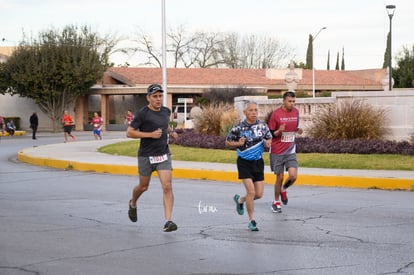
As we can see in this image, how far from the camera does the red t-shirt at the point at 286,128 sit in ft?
39.3

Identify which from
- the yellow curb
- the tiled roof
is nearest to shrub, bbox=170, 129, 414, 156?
the yellow curb

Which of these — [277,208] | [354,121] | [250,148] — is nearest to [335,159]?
[354,121]

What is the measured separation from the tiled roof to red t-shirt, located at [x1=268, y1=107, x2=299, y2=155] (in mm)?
48869

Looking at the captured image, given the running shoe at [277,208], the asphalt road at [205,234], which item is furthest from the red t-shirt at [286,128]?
the asphalt road at [205,234]

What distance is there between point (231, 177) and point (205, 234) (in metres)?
7.93

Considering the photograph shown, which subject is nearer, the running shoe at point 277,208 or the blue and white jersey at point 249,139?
the blue and white jersey at point 249,139

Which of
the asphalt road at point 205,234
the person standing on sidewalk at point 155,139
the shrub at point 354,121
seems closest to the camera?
the asphalt road at point 205,234

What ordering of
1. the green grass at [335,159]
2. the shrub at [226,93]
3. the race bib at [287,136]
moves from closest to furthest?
1. the race bib at [287,136]
2. the green grass at [335,159]
3. the shrub at [226,93]

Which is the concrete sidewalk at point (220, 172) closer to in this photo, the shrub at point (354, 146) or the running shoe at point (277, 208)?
the shrub at point (354, 146)

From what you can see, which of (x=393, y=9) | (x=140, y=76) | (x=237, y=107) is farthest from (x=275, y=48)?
(x=237, y=107)

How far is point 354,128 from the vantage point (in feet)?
73.0

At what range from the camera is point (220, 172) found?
17.8 m

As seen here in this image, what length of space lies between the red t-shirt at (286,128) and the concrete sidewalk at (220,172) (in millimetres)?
3971

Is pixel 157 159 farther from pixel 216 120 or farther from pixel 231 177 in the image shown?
pixel 216 120
